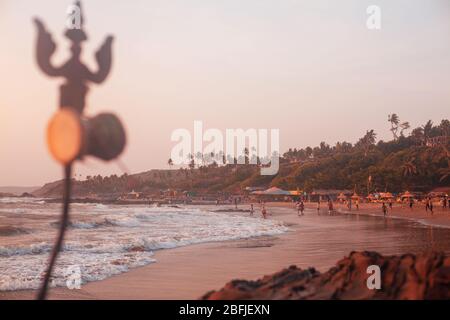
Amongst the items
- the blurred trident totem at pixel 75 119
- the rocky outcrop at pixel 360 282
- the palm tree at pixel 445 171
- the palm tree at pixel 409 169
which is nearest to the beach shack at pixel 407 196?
the palm tree at pixel 445 171

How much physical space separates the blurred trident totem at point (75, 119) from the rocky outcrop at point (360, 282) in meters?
1.47

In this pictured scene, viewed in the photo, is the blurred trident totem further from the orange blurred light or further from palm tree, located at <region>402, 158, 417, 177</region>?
palm tree, located at <region>402, 158, 417, 177</region>

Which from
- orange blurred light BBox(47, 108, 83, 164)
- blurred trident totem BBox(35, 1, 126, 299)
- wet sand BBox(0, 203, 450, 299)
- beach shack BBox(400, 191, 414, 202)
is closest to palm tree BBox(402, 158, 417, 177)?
beach shack BBox(400, 191, 414, 202)

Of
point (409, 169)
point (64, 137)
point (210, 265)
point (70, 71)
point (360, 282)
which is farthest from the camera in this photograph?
point (409, 169)

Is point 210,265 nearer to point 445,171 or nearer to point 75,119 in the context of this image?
point 75,119

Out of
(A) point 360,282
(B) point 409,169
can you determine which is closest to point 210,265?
(A) point 360,282

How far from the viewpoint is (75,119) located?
2268 mm

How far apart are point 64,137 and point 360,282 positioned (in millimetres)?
2259

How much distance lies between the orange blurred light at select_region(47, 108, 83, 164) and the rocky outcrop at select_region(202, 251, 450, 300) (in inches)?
61.9

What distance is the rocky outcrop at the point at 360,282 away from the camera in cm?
314

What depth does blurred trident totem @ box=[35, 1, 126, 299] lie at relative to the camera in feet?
7.38

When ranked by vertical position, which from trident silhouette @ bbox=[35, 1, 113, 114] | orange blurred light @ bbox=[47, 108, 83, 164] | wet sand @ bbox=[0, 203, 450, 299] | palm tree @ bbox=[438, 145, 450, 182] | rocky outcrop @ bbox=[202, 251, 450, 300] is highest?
palm tree @ bbox=[438, 145, 450, 182]
